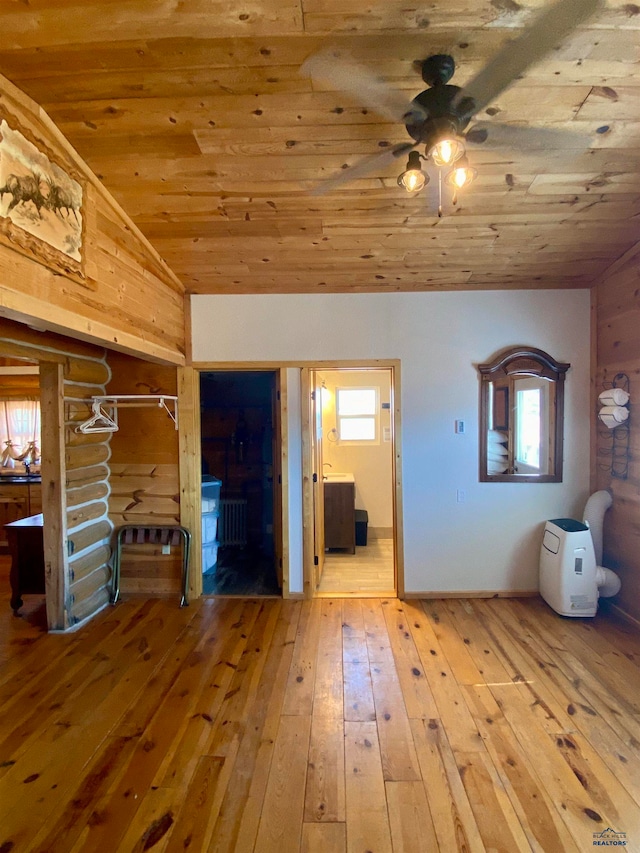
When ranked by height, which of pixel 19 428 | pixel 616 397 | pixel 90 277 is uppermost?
pixel 90 277

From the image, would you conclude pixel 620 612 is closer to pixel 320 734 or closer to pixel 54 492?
pixel 320 734

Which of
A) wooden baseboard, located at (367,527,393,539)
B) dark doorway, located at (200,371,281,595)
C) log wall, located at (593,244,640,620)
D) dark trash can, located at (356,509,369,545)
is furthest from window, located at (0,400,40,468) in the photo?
log wall, located at (593,244,640,620)

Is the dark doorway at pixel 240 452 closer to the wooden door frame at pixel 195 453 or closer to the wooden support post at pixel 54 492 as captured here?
the wooden door frame at pixel 195 453

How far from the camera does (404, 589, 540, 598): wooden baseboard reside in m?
3.64

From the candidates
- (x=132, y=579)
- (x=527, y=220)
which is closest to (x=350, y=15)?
(x=527, y=220)

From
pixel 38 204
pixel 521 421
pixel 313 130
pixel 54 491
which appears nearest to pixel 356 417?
pixel 521 421

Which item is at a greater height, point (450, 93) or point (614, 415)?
point (450, 93)

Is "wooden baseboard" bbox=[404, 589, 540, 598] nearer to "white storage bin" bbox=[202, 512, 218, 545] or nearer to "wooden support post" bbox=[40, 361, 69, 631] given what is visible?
"white storage bin" bbox=[202, 512, 218, 545]

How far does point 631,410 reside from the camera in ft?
10.2

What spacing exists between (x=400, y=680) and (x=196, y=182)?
3.30 m

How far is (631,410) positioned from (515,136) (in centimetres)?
242

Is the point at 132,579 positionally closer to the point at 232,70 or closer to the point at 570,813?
the point at 570,813

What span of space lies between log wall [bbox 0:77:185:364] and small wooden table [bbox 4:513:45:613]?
187 centimetres

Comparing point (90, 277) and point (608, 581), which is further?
point (608, 581)
